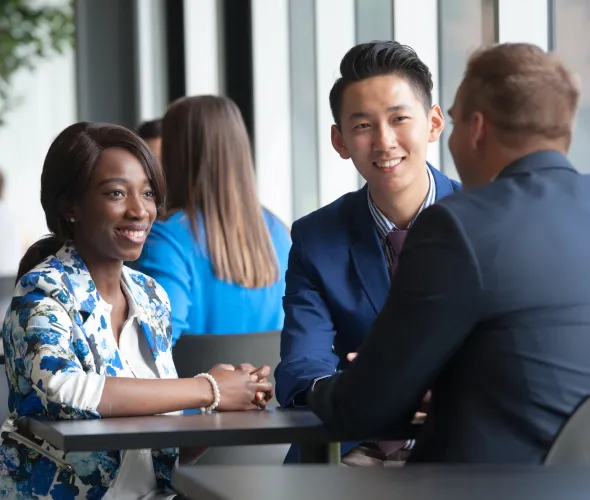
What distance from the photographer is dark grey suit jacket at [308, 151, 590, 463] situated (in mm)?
1465

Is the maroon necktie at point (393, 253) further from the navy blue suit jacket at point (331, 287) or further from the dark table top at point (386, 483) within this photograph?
the dark table top at point (386, 483)

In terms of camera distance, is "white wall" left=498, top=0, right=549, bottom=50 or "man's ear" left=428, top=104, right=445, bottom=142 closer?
"man's ear" left=428, top=104, right=445, bottom=142

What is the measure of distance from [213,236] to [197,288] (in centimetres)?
16

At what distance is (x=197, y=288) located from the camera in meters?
3.24

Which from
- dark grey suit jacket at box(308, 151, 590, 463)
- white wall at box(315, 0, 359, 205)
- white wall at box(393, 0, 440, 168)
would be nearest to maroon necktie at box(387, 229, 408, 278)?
dark grey suit jacket at box(308, 151, 590, 463)

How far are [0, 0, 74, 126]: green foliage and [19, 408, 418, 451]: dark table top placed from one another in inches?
293

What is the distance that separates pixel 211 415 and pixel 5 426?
1.34 ft

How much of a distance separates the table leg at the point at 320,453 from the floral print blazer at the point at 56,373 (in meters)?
0.35

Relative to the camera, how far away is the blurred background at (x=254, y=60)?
338 cm

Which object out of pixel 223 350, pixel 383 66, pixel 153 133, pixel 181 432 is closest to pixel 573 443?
pixel 181 432

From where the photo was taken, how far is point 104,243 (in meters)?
2.21

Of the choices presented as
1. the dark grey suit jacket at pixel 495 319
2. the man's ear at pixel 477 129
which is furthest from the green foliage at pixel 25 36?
the dark grey suit jacket at pixel 495 319

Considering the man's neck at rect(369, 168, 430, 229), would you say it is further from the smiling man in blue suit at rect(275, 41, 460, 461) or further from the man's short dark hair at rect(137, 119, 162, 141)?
the man's short dark hair at rect(137, 119, 162, 141)

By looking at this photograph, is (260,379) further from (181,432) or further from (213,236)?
(213,236)
